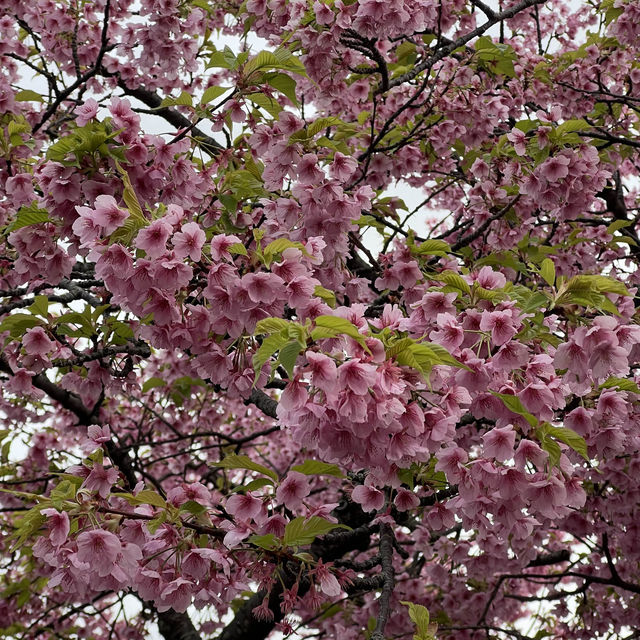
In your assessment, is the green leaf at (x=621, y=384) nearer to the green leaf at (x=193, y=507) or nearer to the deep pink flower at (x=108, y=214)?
the green leaf at (x=193, y=507)

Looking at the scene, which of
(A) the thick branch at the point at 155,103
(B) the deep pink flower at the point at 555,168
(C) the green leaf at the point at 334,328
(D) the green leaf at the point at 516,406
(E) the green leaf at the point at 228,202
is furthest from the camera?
(A) the thick branch at the point at 155,103

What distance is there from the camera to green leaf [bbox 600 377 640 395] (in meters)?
2.43

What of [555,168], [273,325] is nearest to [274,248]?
[273,325]

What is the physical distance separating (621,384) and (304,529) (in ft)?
4.10

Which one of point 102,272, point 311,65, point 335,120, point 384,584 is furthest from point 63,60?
point 384,584

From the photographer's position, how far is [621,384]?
2.45 metres

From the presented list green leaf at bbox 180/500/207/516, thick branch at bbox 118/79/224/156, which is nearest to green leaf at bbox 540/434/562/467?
green leaf at bbox 180/500/207/516

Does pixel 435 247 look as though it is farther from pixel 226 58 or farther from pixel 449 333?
pixel 226 58

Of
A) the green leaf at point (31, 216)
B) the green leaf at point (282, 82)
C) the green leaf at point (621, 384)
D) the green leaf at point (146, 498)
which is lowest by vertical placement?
the green leaf at point (621, 384)

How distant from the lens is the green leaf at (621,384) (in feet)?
7.97

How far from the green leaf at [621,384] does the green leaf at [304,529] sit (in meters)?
1.11

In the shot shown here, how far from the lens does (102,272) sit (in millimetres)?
2266

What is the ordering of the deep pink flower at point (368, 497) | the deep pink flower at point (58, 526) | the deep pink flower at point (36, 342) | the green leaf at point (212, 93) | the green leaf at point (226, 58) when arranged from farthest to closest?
the deep pink flower at point (36, 342) → the green leaf at point (212, 93) → the green leaf at point (226, 58) → the deep pink flower at point (368, 497) → the deep pink flower at point (58, 526)

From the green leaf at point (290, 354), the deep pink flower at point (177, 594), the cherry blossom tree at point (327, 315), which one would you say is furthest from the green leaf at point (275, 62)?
the deep pink flower at point (177, 594)
